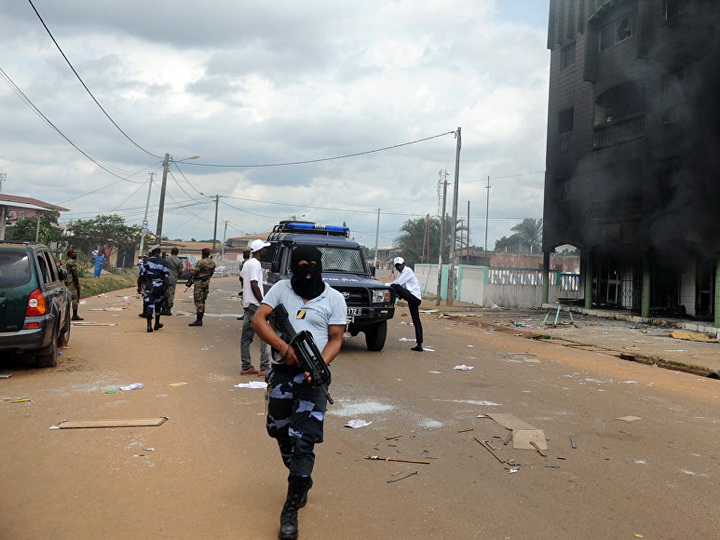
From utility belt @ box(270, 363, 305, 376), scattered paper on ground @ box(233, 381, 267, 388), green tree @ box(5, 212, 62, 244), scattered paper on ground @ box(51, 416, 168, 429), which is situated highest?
green tree @ box(5, 212, 62, 244)

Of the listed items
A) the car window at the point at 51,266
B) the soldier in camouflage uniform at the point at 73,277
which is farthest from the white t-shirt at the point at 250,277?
the soldier in camouflage uniform at the point at 73,277

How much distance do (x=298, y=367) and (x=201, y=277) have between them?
1037 cm

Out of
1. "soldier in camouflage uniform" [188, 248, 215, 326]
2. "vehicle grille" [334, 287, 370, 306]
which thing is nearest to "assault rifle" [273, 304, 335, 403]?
"vehicle grille" [334, 287, 370, 306]

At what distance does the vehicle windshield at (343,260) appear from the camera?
36.1 ft

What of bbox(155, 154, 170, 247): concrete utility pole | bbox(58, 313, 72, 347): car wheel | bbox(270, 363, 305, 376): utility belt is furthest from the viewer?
bbox(155, 154, 170, 247): concrete utility pole

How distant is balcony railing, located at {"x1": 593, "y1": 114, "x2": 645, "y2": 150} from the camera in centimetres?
2045

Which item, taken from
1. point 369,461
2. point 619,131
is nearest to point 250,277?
point 369,461

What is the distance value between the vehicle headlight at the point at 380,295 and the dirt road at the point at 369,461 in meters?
1.76

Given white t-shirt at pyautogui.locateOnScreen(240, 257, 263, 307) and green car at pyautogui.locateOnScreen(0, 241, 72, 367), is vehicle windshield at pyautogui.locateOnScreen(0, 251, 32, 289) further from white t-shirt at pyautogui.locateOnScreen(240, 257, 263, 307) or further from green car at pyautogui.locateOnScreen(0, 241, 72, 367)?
white t-shirt at pyautogui.locateOnScreen(240, 257, 263, 307)

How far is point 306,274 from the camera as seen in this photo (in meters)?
3.67

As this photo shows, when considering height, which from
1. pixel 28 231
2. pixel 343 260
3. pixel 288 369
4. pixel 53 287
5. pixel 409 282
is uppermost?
pixel 28 231

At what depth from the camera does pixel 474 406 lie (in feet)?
21.4

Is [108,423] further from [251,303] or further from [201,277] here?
[201,277]

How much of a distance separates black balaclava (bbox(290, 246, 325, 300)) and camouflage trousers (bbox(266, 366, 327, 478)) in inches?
19.2
